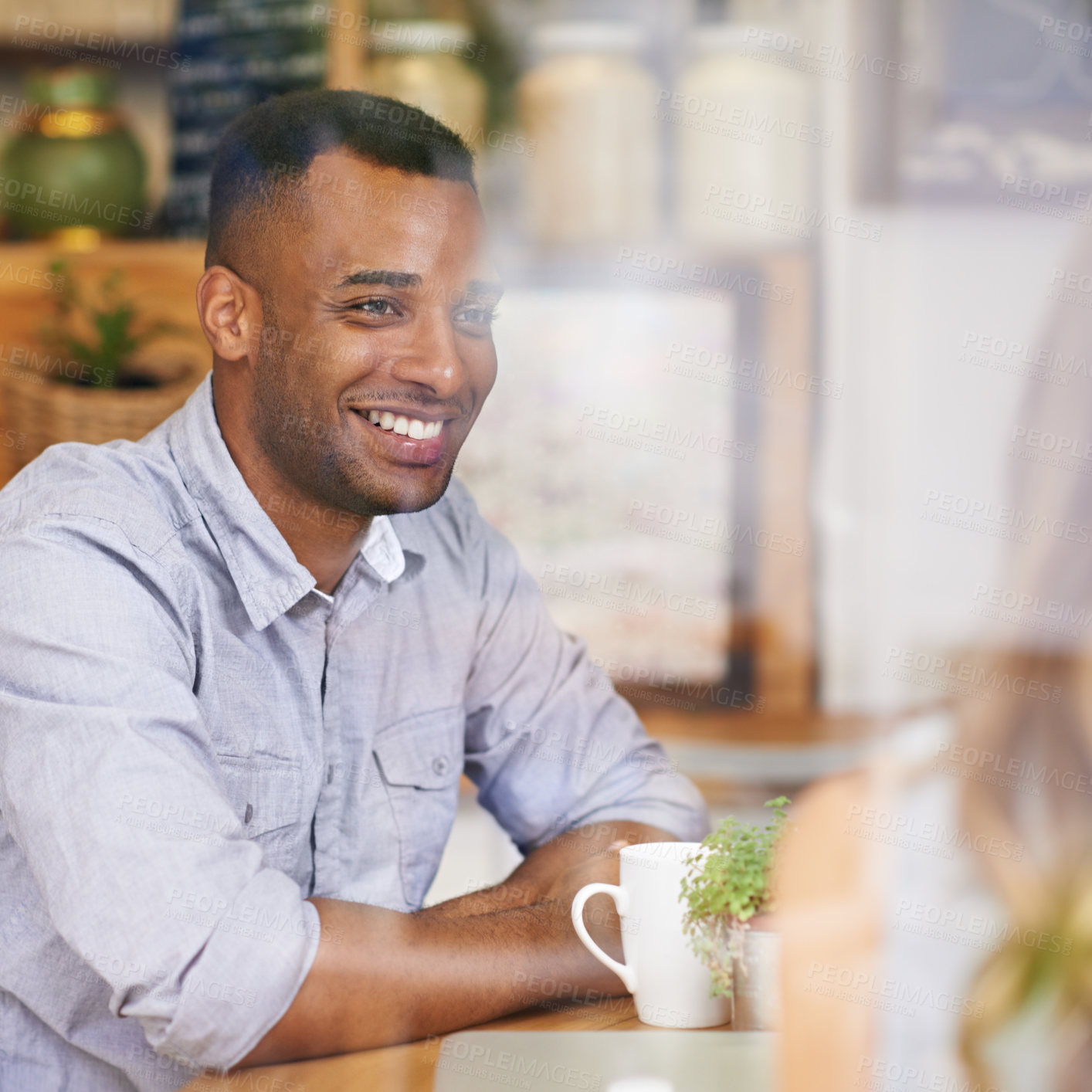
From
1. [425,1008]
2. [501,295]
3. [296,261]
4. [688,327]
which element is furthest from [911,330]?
[425,1008]

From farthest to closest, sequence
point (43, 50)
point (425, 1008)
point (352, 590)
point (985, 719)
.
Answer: point (43, 50) → point (352, 590) → point (425, 1008) → point (985, 719)

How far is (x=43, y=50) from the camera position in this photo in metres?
1.00

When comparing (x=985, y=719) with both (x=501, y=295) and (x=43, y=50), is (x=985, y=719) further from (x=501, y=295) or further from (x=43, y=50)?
(x=43, y=50)

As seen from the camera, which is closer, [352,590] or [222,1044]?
[222,1044]

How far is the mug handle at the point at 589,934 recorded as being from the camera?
2.01 feet

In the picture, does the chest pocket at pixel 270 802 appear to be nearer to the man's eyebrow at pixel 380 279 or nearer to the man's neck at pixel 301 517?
the man's neck at pixel 301 517

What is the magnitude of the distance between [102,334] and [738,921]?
553 millimetres

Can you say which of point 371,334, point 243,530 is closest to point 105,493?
point 243,530

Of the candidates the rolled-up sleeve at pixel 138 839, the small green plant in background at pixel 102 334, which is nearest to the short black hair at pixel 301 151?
the small green plant in background at pixel 102 334

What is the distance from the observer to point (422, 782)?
29.5 inches

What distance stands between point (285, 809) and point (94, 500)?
0.66 feet

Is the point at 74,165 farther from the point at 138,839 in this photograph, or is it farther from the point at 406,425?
the point at 138,839

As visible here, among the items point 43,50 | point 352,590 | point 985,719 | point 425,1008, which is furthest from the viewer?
point 43,50

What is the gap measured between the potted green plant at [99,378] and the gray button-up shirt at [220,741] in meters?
0.05
